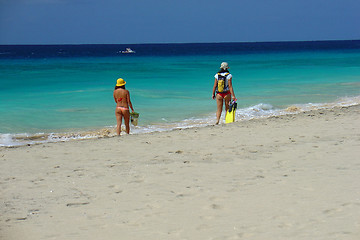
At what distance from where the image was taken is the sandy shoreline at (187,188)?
4023 millimetres

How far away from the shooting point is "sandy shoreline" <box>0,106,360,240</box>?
402 cm

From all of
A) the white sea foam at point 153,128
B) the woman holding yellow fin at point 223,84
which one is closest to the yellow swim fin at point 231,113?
the woman holding yellow fin at point 223,84

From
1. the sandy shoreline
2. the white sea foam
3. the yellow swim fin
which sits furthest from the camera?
the white sea foam

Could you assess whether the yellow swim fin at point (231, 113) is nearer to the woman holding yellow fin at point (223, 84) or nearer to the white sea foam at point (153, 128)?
the woman holding yellow fin at point (223, 84)

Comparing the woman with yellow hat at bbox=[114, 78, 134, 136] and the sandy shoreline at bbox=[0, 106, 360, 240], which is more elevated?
the woman with yellow hat at bbox=[114, 78, 134, 136]

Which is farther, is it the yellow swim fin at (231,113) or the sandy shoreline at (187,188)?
the yellow swim fin at (231,113)

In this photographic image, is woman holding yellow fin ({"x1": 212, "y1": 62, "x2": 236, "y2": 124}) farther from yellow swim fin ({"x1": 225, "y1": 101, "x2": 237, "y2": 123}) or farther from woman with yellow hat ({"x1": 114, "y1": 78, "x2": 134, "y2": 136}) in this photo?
woman with yellow hat ({"x1": 114, "y1": 78, "x2": 134, "y2": 136})

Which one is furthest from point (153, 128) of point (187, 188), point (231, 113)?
point (187, 188)

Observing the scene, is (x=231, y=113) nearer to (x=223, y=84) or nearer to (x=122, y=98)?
(x=223, y=84)

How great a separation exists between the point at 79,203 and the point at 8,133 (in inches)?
304

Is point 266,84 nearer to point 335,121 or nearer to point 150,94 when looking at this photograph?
point 150,94

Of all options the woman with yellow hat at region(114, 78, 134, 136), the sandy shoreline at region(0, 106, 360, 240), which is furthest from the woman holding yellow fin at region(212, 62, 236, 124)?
the sandy shoreline at region(0, 106, 360, 240)

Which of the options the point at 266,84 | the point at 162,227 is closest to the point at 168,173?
the point at 162,227

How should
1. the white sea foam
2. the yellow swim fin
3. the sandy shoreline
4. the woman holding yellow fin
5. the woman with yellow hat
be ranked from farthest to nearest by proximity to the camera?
1. the white sea foam
2. the yellow swim fin
3. the woman holding yellow fin
4. the woman with yellow hat
5. the sandy shoreline
